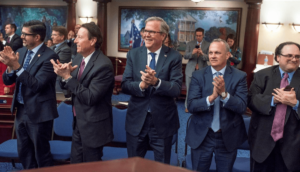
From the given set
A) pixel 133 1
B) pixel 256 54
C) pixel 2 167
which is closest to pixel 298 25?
pixel 256 54

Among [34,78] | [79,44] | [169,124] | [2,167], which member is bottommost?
[2,167]

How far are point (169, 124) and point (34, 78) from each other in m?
1.35

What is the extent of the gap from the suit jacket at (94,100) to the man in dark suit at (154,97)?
0.72 feet

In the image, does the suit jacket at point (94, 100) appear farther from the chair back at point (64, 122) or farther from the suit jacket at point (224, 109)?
the chair back at point (64, 122)

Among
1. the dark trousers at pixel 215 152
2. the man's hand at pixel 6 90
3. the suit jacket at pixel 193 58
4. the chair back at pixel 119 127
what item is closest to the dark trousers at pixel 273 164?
the dark trousers at pixel 215 152

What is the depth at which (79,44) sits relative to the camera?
2.69 meters

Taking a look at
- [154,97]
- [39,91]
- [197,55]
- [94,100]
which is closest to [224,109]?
[154,97]

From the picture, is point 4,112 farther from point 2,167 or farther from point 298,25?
point 298,25

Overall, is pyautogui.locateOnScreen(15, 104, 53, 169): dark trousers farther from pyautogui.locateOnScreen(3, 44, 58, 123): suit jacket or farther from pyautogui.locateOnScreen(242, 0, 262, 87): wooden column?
pyautogui.locateOnScreen(242, 0, 262, 87): wooden column

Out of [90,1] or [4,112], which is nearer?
[4,112]

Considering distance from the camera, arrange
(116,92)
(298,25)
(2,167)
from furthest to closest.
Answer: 1. (116,92)
2. (298,25)
3. (2,167)

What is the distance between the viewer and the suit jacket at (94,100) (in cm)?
258

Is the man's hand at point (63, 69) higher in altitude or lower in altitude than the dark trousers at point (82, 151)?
higher

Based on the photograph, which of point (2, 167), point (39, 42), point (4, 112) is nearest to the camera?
point (39, 42)
